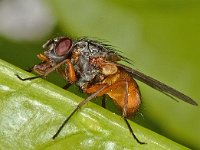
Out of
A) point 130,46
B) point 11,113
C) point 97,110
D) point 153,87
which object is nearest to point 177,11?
point 130,46

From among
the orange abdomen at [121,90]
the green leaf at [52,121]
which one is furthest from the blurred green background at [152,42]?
the green leaf at [52,121]

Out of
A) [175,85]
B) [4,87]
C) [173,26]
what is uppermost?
[4,87]

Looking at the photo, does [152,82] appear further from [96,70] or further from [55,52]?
[55,52]

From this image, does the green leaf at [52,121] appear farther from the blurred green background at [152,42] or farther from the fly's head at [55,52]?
the blurred green background at [152,42]

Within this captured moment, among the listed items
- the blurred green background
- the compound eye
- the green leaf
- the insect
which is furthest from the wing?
the green leaf

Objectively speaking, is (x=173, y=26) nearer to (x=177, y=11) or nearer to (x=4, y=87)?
(x=177, y=11)

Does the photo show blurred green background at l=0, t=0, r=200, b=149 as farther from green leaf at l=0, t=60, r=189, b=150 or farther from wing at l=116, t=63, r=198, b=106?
green leaf at l=0, t=60, r=189, b=150

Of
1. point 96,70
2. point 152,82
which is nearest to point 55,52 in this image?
point 96,70
